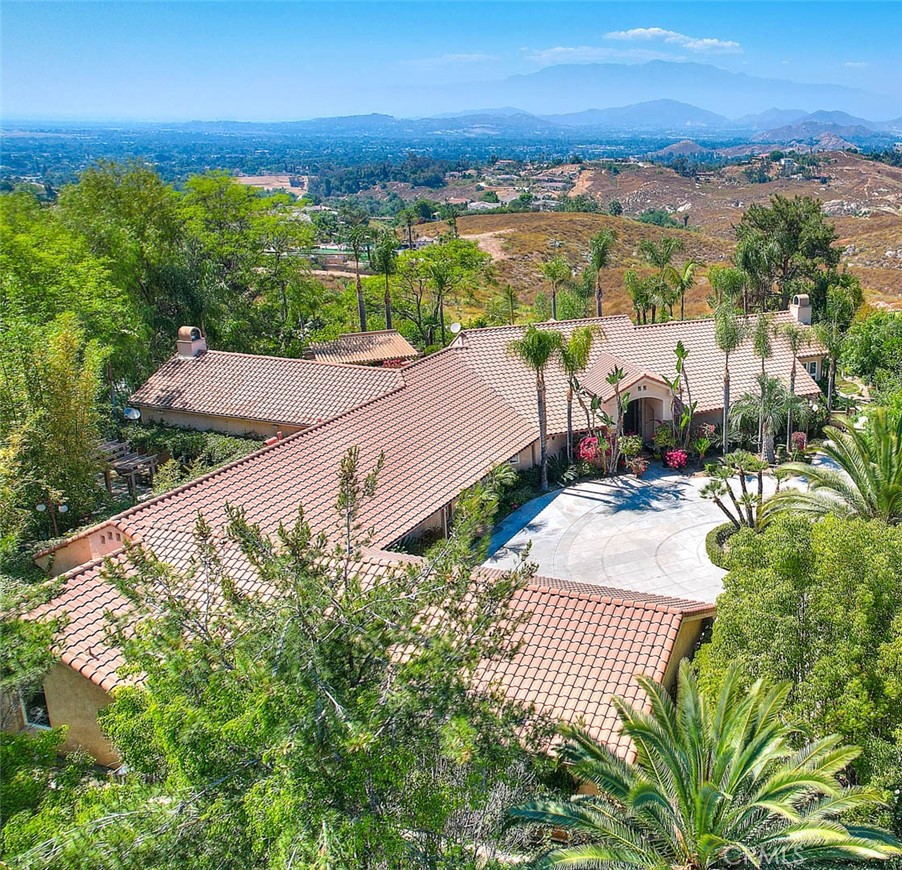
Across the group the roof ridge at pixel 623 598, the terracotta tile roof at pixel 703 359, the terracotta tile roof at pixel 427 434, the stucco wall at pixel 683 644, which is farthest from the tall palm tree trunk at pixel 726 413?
the stucco wall at pixel 683 644

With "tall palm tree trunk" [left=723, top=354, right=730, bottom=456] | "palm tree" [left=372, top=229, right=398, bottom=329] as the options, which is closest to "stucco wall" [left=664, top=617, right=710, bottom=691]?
"tall palm tree trunk" [left=723, top=354, right=730, bottom=456]

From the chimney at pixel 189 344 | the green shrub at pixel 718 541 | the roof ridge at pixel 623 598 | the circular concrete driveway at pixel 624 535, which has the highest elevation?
the chimney at pixel 189 344

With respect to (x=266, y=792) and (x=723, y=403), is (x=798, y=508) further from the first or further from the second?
(x=266, y=792)

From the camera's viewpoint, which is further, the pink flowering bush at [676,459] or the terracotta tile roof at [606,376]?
the terracotta tile roof at [606,376]

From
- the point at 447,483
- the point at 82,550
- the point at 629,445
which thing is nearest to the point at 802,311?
the point at 629,445

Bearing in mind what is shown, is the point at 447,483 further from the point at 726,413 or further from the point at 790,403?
the point at 790,403

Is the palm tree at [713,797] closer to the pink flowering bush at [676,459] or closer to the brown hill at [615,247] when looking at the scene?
the pink flowering bush at [676,459]
